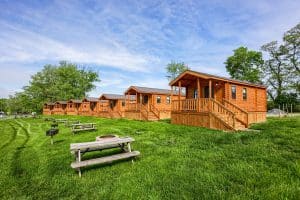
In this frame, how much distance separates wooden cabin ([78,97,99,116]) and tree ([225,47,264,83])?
32762 millimetres

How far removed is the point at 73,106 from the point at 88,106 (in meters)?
6.60

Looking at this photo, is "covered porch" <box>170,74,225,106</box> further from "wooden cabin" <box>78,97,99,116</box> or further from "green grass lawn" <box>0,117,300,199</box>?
"wooden cabin" <box>78,97,99,116</box>

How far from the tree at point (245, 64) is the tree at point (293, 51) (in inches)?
222

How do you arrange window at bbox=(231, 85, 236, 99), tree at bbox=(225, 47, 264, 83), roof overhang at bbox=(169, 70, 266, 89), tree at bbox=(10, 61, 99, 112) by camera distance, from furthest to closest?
tree at bbox=(10, 61, 99, 112)
tree at bbox=(225, 47, 264, 83)
window at bbox=(231, 85, 236, 99)
roof overhang at bbox=(169, 70, 266, 89)

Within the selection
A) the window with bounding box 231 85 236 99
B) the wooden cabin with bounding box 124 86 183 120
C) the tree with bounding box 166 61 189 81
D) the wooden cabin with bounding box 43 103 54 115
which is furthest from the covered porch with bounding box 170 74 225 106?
the wooden cabin with bounding box 43 103 54 115

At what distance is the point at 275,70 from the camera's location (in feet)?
118

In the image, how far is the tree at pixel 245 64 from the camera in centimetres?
3828

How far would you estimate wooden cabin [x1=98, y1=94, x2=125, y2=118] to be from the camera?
28.0 metres

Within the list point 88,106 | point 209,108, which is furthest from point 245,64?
point 88,106

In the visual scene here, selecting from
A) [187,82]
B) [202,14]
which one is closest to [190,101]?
[187,82]

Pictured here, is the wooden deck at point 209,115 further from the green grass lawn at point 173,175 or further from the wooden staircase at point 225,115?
the green grass lawn at point 173,175

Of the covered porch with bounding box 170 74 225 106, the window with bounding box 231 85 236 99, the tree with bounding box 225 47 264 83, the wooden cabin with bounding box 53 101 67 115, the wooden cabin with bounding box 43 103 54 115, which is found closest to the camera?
the covered porch with bounding box 170 74 225 106

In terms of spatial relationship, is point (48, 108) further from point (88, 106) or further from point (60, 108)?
point (88, 106)

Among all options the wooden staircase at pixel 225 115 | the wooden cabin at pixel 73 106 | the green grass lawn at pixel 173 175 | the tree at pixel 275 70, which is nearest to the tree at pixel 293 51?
the tree at pixel 275 70
